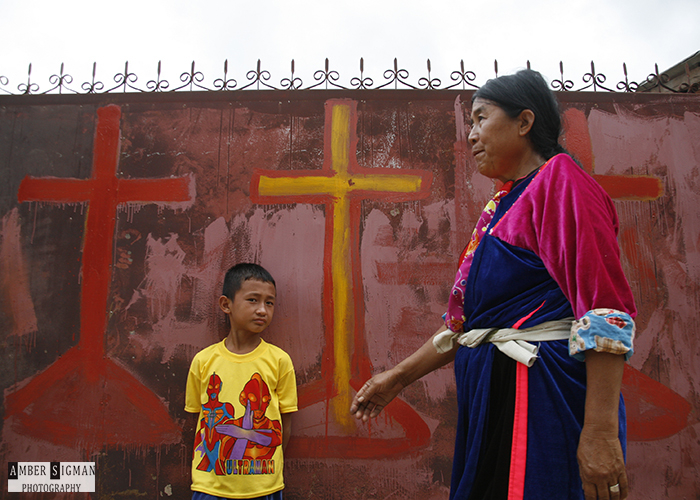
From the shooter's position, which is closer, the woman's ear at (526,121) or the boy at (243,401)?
the woman's ear at (526,121)

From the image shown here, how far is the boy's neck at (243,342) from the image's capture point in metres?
2.44

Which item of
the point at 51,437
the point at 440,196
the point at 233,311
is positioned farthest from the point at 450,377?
the point at 51,437

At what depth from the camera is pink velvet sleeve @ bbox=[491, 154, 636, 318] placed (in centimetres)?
101

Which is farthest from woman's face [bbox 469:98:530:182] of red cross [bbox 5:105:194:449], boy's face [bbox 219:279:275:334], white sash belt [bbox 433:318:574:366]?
red cross [bbox 5:105:194:449]

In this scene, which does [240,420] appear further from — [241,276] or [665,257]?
[665,257]

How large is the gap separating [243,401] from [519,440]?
157 centimetres

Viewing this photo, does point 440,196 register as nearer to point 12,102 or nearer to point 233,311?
point 233,311

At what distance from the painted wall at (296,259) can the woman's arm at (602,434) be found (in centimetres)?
162

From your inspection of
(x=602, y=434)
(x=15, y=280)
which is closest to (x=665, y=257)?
(x=602, y=434)

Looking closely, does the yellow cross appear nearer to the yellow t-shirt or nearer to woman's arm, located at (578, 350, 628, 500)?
the yellow t-shirt

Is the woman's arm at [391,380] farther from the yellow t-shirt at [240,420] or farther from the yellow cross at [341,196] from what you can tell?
the yellow cross at [341,196]

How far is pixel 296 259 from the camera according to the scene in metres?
2.71

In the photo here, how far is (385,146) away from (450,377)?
1.45 meters

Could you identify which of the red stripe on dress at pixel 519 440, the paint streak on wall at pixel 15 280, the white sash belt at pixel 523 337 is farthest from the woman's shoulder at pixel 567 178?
the paint streak on wall at pixel 15 280
